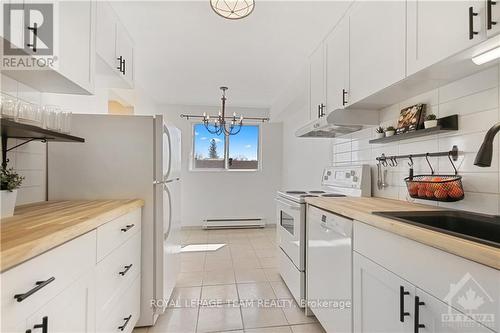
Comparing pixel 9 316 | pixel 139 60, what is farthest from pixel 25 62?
pixel 139 60

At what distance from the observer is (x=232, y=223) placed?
5.21 meters

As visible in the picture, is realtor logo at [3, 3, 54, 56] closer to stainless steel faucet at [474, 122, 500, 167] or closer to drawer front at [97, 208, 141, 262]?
drawer front at [97, 208, 141, 262]

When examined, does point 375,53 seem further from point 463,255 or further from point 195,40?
point 195,40

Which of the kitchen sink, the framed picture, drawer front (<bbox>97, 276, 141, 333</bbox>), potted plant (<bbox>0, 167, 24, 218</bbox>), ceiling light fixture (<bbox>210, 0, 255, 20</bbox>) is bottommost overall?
drawer front (<bbox>97, 276, 141, 333</bbox>)

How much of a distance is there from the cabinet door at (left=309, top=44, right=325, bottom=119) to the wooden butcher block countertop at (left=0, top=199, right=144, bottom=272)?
198cm

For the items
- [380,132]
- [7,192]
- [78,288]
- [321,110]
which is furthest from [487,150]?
[7,192]

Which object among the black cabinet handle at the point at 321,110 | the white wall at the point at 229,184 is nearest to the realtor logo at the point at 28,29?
the black cabinet handle at the point at 321,110

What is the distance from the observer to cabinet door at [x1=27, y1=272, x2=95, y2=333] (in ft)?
2.71

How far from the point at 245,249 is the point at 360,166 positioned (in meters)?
2.25

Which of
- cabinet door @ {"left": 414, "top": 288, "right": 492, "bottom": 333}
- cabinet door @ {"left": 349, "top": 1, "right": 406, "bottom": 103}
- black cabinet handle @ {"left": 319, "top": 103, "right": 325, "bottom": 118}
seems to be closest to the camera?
cabinet door @ {"left": 414, "top": 288, "right": 492, "bottom": 333}

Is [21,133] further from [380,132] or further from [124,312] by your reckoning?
[380,132]

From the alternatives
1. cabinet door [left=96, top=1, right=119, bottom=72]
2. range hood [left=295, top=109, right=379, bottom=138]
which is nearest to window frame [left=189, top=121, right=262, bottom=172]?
range hood [left=295, top=109, right=379, bottom=138]

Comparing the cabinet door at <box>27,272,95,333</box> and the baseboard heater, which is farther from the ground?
the cabinet door at <box>27,272,95,333</box>

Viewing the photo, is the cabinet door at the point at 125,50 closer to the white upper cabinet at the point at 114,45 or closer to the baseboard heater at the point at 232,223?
the white upper cabinet at the point at 114,45
